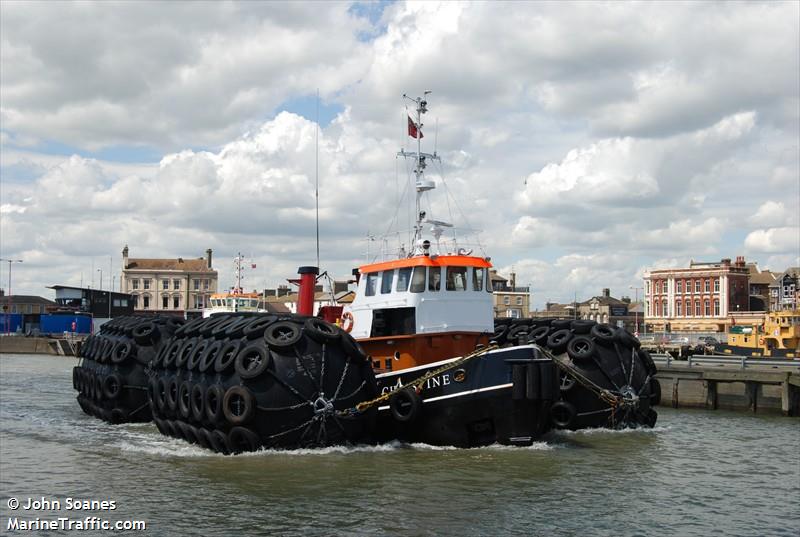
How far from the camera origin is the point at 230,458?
63.8 ft

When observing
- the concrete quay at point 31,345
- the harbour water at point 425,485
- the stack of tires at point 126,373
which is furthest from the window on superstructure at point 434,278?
the concrete quay at point 31,345

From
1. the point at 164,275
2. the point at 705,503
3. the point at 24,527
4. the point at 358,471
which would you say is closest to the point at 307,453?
the point at 358,471

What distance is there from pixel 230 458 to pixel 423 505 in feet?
18.3

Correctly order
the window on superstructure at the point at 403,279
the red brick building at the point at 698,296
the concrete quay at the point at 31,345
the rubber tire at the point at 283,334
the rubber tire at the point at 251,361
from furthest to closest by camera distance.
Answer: the red brick building at the point at 698,296
the concrete quay at the point at 31,345
the window on superstructure at the point at 403,279
the rubber tire at the point at 283,334
the rubber tire at the point at 251,361

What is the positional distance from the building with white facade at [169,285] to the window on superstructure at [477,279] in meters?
104

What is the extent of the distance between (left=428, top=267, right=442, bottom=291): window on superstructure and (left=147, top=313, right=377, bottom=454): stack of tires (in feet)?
11.0

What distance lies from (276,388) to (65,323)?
8531 centimetres

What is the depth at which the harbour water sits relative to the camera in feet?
49.0

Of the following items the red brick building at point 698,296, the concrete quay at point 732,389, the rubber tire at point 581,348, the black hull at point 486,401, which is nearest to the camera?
the black hull at point 486,401

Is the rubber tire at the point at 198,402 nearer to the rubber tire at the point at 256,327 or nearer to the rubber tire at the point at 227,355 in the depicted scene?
the rubber tire at the point at 227,355

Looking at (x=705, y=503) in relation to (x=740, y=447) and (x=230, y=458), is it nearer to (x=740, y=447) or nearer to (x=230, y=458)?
(x=740, y=447)

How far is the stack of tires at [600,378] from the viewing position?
24453 mm

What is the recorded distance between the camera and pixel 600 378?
985 inches

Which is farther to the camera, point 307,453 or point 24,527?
point 307,453
